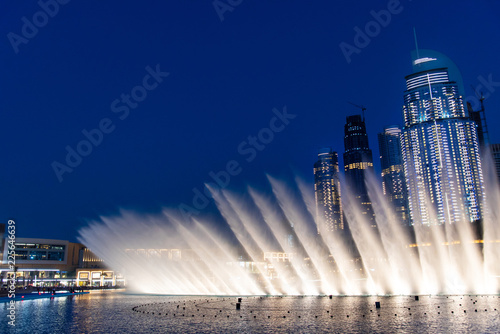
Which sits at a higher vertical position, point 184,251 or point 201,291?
point 184,251

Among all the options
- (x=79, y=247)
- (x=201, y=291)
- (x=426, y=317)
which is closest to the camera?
(x=426, y=317)

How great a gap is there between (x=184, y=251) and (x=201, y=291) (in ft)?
142

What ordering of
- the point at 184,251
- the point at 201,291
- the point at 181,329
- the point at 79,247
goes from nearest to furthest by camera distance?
the point at 181,329
the point at 201,291
the point at 184,251
the point at 79,247

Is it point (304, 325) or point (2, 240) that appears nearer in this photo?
point (304, 325)

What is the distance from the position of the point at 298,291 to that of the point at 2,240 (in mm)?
85529

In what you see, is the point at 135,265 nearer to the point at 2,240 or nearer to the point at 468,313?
the point at 2,240

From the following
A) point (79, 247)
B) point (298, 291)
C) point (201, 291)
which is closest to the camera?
point (298, 291)

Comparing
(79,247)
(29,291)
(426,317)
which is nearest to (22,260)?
(79,247)

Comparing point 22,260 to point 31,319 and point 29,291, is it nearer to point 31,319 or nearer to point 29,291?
point 29,291

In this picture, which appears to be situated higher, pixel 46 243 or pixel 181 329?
pixel 46 243

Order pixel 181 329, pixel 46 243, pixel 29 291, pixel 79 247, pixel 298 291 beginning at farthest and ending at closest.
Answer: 1. pixel 79 247
2. pixel 46 243
3. pixel 29 291
4. pixel 298 291
5. pixel 181 329

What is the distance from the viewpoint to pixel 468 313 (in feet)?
106

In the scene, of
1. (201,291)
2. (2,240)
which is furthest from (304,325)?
(2,240)

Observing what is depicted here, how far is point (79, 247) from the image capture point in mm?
132250
